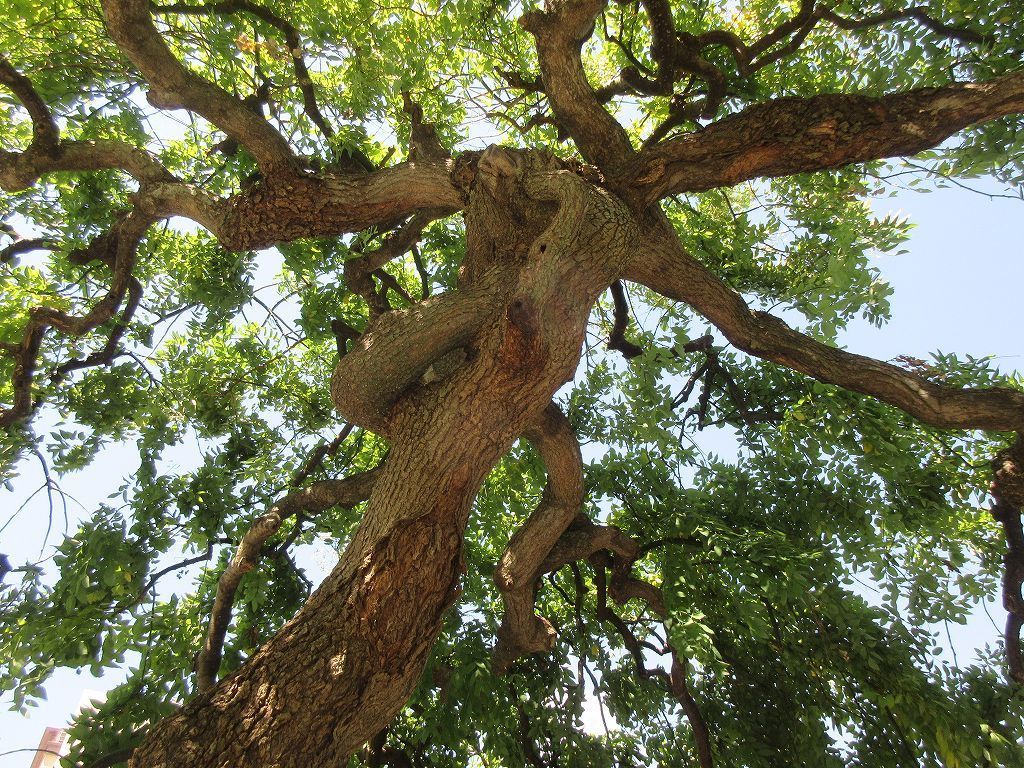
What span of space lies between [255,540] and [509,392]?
7.82ft

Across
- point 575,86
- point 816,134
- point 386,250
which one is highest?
point 575,86

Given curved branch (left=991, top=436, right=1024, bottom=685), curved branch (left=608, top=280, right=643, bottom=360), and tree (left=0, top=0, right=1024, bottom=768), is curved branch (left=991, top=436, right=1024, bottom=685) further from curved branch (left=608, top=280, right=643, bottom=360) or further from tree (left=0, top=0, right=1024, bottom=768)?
curved branch (left=608, top=280, right=643, bottom=360)

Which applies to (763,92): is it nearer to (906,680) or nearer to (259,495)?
(906,680)

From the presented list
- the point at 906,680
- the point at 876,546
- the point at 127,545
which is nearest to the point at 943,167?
the point at 876,546

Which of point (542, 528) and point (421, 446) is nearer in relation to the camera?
point (421, 446)

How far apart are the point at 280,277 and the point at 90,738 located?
15.6 feet

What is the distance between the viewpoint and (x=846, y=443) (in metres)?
4.91

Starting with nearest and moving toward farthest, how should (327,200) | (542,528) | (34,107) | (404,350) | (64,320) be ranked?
1. (404,350)
2. (327,200)
3. (34,107)
4. (542,528)
5. (64,320)

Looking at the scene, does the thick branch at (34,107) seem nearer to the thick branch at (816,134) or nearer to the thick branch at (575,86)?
the thick branch at (575,86)

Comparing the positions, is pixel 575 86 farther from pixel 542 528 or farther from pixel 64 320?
pixel 64 320

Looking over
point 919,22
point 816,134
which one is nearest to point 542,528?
point 816,134

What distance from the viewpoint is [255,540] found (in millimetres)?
4359

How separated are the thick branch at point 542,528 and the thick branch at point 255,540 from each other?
4.09 feet

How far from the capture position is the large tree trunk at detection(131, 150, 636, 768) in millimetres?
2387
